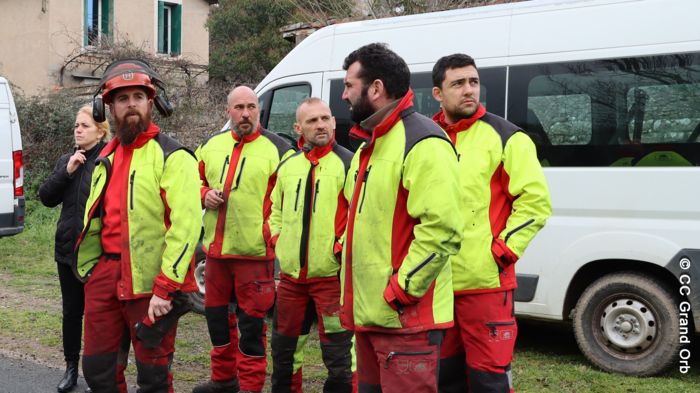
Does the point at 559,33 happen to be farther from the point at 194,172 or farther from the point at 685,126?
the point at 194,172

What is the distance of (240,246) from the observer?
5758 millimetres

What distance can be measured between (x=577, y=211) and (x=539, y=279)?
25.6 inches

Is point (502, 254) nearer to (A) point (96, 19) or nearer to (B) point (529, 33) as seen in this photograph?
(B) point (529, 33)

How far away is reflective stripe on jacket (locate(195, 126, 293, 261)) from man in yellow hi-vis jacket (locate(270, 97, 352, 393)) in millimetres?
294

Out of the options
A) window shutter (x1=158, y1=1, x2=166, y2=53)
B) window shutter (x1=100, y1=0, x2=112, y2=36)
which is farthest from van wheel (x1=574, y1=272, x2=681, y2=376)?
window shutter (x1=158, y1=1, x2=166, y2=53)

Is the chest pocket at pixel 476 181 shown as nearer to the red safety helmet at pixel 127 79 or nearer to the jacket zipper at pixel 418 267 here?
the jacket zipper at pixel 418 267

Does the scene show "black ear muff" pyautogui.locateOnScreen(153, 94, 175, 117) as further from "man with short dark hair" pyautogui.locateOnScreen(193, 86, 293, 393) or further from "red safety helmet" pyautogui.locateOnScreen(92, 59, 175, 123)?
"man with short dark hair" pyautogui.locateOnScreen(193, 86, 293, 393)

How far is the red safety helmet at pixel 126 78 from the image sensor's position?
414 cm

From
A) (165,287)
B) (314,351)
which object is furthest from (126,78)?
(314,351)

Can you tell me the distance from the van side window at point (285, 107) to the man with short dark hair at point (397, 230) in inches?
178

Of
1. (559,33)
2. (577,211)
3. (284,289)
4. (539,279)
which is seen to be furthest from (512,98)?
(284,289)

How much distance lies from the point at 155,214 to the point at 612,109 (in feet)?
12.8

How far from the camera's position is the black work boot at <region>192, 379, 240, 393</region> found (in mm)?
5812

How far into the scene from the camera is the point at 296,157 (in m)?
5.60
